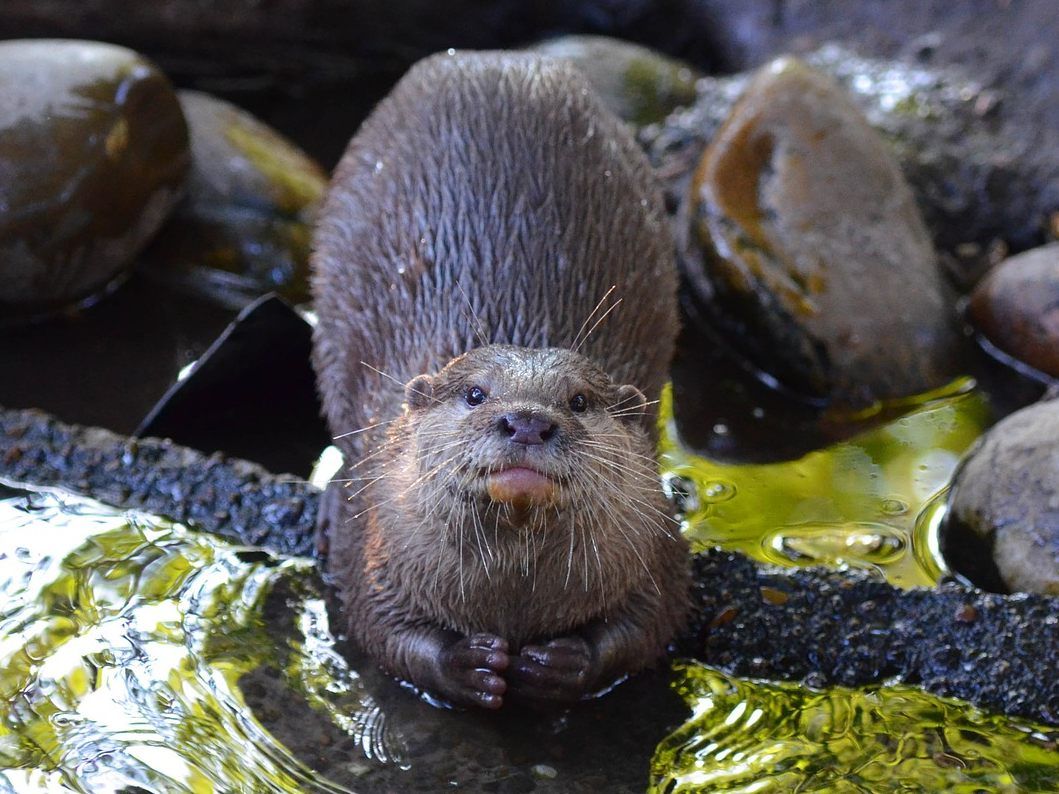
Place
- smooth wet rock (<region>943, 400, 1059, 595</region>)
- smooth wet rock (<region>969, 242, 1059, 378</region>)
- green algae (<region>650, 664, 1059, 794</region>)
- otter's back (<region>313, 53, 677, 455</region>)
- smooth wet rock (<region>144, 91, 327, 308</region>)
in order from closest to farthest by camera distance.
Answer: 1. green algae (<region>650, 664, 1059, 794</region>)
2. otter's back (<region>313, 53, 677, 455</region>)
3. smooth wet rock (<region>943, 400, 1059, 595</region>)
4. smooth wet rock (<region>969, 242, 1059, 378</region>)
5. smooth wet rock (<region>144, 91, 327, 308</region>)

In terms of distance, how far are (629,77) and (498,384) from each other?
339 centimetres

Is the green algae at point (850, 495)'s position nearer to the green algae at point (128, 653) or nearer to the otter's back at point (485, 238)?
the otter's back at point (485, 238)

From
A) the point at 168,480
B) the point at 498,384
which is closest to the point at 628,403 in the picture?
the point at 498,384

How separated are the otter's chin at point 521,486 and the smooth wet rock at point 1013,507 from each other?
148cm

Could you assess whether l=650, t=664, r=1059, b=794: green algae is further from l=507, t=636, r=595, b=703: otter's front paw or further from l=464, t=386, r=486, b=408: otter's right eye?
l=464, t=386, r=486, b=408: otter's right eye

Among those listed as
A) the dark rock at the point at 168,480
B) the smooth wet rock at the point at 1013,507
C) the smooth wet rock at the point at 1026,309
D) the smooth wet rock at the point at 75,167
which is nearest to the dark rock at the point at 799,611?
the dark rock at the point at 168,480

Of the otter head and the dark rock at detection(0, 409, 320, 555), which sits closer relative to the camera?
the otter head

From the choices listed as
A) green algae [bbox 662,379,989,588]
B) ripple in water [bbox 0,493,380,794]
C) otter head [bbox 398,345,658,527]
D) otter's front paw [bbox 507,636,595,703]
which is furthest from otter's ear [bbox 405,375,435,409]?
green algae [bbox 662,379,989,588]

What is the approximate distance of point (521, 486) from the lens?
2355mm

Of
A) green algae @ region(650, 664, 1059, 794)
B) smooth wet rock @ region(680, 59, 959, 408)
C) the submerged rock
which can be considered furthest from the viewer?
the submerged rock

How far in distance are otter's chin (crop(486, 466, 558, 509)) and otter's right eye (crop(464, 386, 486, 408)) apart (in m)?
0.23

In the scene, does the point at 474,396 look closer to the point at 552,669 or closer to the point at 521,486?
the point at 521,486

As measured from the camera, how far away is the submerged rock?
5.07 metres

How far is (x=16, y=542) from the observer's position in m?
3.09
